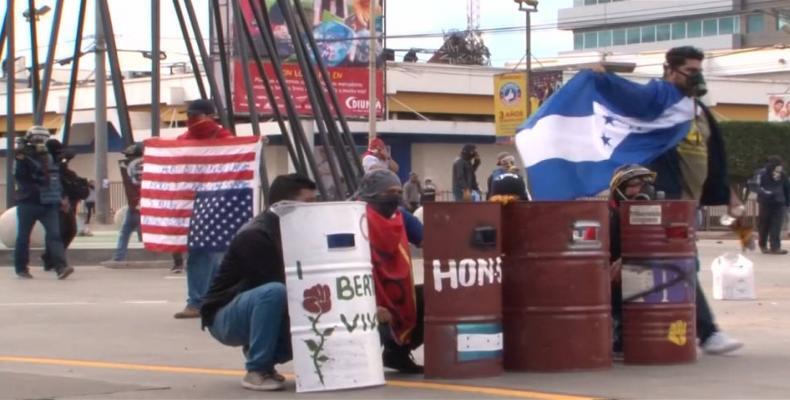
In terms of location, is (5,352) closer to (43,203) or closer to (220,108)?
(220,108)

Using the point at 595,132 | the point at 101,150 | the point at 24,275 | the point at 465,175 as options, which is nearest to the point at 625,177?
the point at 595,132

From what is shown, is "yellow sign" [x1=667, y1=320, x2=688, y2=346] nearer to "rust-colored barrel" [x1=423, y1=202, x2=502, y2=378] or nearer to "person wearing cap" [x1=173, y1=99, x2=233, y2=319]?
"rust-colored barrel" [x1=423, y1=202, x2=502, y2=378]

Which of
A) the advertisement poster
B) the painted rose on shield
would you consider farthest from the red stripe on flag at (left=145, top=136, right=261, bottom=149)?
the advertisement poster

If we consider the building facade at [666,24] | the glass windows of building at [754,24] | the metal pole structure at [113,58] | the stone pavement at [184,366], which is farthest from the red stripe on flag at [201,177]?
the glass windows of building at [754,24]

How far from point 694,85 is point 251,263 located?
343 centimetres

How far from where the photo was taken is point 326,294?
808 centimetres

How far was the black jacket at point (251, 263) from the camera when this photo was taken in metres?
8.40

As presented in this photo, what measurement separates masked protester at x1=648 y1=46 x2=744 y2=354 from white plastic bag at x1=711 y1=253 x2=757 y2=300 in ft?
15.3

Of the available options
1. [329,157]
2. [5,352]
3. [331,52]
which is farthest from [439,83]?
[5,352]

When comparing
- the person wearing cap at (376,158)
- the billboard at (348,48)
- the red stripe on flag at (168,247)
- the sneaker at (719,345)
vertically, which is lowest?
the sneaker at (719,345)

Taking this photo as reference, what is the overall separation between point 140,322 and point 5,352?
207 cm

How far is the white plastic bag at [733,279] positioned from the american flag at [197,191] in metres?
5.17

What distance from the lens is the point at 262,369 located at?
8312mm

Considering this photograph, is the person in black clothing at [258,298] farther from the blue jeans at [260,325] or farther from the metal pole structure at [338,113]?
the metal pole structure at [338,113]
